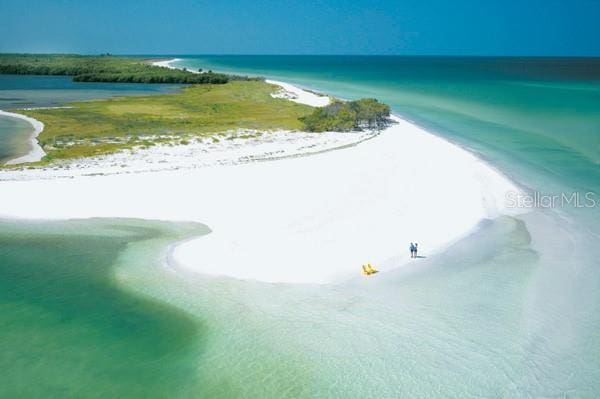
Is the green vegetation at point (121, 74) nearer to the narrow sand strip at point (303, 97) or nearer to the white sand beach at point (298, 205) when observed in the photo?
the narrow sand strip at point (303, 97)

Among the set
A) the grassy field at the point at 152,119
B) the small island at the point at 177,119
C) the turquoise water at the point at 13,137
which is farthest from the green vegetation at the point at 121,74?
the turquoise water at the point at 13,137

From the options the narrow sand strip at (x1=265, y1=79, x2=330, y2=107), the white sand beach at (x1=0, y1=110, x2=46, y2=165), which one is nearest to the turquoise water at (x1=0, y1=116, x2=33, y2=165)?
the white sand beach at (x1=0, y1=110, x2=46, y2=165)

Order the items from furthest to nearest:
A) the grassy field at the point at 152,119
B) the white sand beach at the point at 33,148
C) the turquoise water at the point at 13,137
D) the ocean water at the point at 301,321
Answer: the grassy field at the point at 152,119, the turquoise water at the point at 13,137, the white sand beach at the point at 33,148, the ocean water at the point at 301,321

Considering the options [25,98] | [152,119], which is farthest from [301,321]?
[25,98]

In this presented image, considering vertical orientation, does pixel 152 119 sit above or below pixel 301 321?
above

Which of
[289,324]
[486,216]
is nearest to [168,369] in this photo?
[289,324]

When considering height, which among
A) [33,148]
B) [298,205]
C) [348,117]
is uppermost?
[348,117]

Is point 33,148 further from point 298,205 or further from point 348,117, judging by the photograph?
point 348,117

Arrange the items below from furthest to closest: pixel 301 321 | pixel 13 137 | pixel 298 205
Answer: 1. pixel 13 137
2. pixel 298 205
3. pixel 301 321
